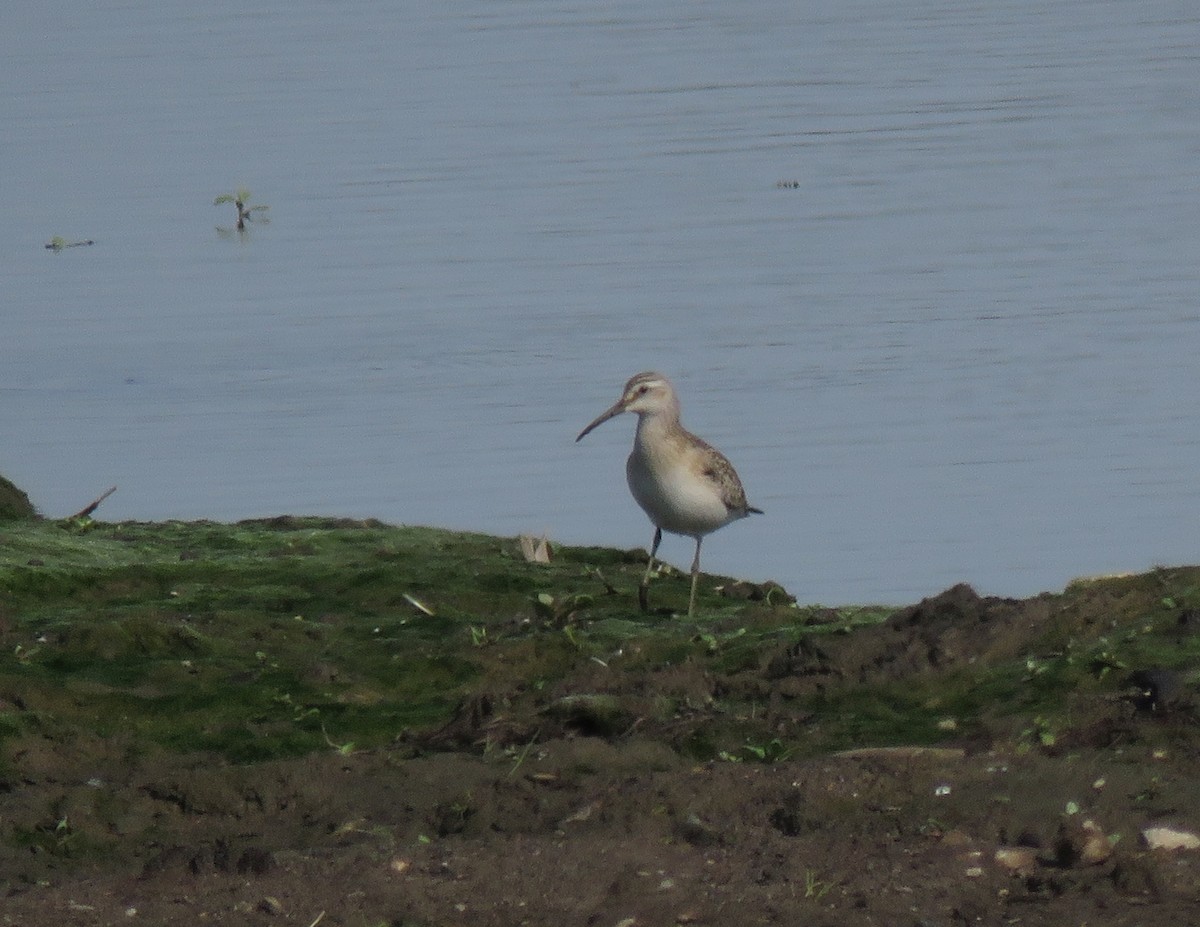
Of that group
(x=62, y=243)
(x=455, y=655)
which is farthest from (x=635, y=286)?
(x=455, y=655)

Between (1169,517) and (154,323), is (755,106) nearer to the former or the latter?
(154,323)

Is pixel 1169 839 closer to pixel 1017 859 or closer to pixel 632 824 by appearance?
pixel 1017 859

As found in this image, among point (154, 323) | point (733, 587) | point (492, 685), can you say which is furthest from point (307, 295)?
point (492, 685)

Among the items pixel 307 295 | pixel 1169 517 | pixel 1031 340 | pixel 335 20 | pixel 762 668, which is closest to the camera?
pixel 762 668

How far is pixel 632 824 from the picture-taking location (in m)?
7.01

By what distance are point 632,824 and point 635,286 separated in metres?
12.3

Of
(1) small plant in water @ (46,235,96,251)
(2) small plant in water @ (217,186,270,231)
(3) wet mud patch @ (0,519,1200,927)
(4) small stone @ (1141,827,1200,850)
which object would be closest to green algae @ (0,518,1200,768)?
(3) wet mud patch @ (0,519,1200,927)

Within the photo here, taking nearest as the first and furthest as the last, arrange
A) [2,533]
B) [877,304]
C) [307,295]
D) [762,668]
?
[762,668] → [2,533] → [877,304] → [307,295]

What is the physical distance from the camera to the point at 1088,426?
15055mm

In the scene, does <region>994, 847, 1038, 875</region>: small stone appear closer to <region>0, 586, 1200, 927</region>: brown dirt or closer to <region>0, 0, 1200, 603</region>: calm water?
<region>0, 586, 1200, 927</region>: brown dirt

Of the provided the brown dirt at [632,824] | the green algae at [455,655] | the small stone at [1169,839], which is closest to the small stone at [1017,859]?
the brown dirt at [632,824]

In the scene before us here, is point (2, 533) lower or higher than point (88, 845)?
higher

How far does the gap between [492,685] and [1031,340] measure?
8.58 meters

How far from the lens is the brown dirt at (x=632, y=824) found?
6.41 meters
